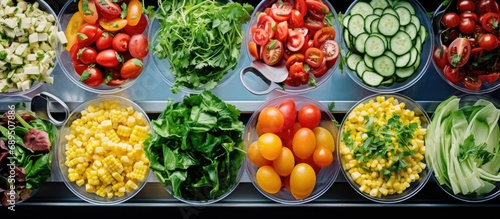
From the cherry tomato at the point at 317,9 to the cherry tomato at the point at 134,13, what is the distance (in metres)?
0.69

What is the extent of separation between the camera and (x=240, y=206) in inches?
84.2

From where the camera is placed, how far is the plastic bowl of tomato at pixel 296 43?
2.00 metres

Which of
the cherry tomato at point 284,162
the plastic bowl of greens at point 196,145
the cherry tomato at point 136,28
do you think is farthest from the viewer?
the cherry tomato at point 136,28

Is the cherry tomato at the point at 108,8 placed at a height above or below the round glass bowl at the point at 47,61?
above

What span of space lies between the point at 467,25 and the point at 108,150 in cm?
155

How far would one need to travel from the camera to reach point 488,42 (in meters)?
2.01

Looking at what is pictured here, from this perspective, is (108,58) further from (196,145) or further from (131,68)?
(196,145)

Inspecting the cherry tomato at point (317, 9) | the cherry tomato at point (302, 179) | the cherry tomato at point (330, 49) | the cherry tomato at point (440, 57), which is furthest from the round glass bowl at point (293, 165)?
the cherry tomato at point (440, 57)

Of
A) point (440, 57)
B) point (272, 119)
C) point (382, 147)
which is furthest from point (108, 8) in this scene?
point (440, 57)

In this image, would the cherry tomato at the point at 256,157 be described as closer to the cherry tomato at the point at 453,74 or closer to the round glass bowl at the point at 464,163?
the round glass bowl at the point at 464,163

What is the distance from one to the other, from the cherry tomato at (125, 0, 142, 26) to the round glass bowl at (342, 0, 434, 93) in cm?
85

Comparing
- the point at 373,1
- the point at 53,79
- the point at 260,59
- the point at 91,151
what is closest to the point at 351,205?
the point at 260,59

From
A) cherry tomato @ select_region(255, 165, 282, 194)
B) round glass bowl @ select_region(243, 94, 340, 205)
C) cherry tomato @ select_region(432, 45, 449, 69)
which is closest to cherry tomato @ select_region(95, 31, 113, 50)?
round glass bowl @ select_region(243, 94, 340, 205)

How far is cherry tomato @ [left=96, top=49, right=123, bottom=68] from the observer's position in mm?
2035
